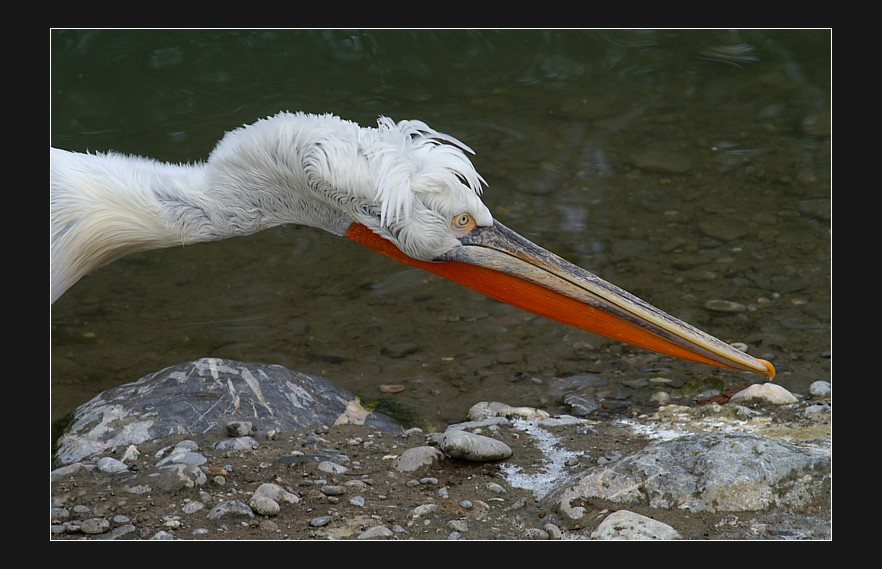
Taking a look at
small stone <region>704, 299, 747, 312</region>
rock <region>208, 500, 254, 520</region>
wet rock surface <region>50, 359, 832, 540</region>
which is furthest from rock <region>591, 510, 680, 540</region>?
small stone <region>704, 299, 747, 312</region>

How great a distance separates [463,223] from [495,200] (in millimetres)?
3218

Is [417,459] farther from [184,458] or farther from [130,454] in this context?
[130,454]

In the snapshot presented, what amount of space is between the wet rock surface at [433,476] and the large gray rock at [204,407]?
1 cm

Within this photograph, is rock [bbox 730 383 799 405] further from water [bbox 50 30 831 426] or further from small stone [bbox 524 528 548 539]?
small stone [bbox 524 528 548 539]

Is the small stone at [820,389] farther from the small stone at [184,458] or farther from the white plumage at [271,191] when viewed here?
the small stone at [184,458]

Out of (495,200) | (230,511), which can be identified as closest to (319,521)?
(230,511)

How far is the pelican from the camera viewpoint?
3.55 metres

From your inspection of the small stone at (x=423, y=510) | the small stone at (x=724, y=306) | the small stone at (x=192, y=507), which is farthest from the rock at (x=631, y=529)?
the small stone at (x=724, y=306)

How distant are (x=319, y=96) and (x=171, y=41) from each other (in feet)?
4.39

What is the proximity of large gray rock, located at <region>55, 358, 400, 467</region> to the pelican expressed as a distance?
80cm

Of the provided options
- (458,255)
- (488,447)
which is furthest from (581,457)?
(458,255)

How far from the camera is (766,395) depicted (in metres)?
4.70

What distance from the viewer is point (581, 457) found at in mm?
4219

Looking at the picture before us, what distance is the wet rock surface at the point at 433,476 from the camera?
11.7ft
